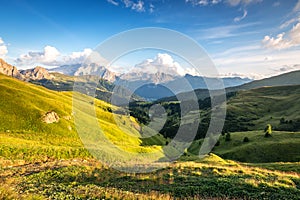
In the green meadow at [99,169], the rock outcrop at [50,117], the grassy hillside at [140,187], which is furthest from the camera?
the rock outcrop at [50,117]

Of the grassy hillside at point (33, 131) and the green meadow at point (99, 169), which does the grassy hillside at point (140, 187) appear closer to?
the green meadow at point (99, 169)

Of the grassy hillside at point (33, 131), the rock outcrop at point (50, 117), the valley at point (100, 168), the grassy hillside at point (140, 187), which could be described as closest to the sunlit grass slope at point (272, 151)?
the valley at point (100, 168)

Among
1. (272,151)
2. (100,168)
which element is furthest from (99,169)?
(272,151)

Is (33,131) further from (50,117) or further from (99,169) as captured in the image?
(99,169)

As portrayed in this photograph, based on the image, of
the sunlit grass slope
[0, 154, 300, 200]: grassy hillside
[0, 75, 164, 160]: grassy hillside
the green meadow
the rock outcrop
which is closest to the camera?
[0, 154, 300, 200]: grassy hillside

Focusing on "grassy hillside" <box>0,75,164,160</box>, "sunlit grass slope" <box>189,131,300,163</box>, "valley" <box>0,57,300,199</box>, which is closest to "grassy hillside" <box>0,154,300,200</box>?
"valley" <box>0,57,300,199</box>

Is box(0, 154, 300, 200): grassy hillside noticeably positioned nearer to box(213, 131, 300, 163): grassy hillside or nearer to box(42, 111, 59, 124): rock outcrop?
box(42, 111, 59, 124): rock outcrop

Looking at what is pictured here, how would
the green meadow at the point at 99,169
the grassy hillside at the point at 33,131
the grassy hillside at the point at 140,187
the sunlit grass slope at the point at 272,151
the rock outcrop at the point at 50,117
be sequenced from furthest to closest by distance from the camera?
the sunlit grass slope at the point at 272,151 < the rock outcrop at the point at 50,117 < the grassy hillside at the point at 33,131 < the green meadow at the point at 99,169 < the grassy hillside at the point at 140,187

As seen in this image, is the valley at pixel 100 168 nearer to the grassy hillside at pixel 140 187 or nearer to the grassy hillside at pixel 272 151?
the grassy hillside at pixel 140 187

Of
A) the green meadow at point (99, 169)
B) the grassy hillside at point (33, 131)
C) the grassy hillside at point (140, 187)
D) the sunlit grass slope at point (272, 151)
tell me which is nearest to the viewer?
the grassy hillside at point (140, 187)

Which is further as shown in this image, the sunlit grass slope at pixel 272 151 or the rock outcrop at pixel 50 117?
the sunlit grass slope at pixel 272 151

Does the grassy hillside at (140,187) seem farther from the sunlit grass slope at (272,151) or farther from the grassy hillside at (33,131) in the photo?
the sunlit grass slope at (272,151)

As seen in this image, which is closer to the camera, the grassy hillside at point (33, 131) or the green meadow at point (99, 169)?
the green meadow at point (99, 169)

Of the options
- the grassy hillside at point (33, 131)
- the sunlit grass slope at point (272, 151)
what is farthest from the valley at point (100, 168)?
the sunlit grass slope at point (272, 151)
